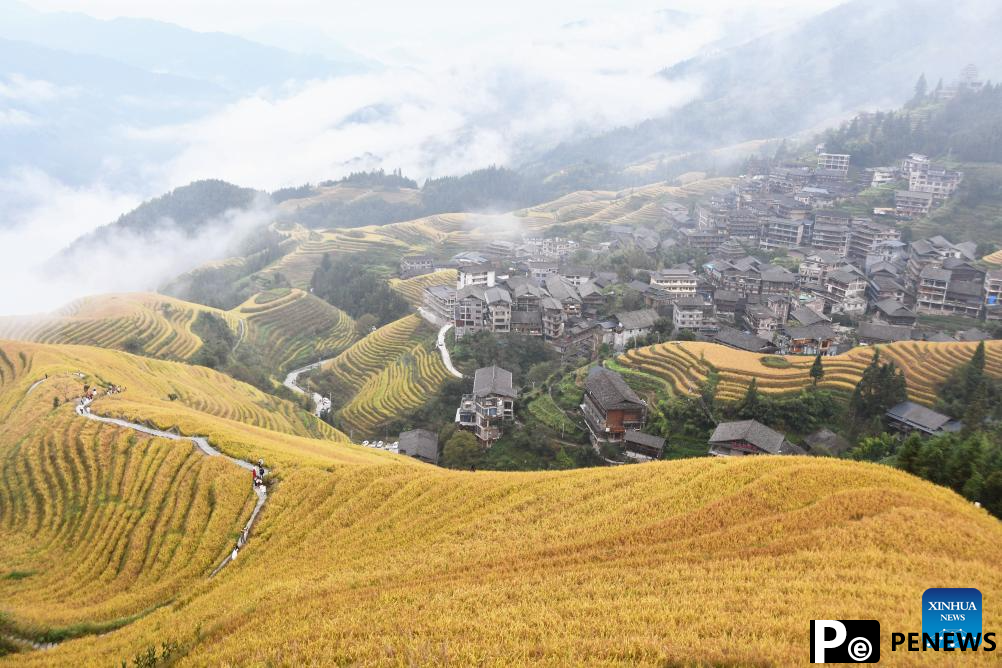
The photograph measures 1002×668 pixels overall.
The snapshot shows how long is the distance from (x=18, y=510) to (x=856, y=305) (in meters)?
52.7

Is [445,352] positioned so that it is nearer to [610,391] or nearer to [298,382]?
[298,382]

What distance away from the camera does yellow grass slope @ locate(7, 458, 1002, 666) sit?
30.9 ft

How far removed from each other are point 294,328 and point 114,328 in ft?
57.8

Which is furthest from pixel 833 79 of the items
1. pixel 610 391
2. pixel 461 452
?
pixel 461 452

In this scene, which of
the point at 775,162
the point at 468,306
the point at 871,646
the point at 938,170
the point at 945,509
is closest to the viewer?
the point at 871,646

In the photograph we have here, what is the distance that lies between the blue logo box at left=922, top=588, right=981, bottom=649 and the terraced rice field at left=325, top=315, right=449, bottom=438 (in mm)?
36360

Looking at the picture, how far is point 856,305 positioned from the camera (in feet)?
161

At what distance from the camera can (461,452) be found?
34344mm

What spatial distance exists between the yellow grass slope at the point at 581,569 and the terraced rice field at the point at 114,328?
40.1 m

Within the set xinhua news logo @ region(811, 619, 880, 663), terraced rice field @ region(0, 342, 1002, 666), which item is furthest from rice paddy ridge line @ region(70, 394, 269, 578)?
xinhua news logo @ region(811, 619, 880, 663)

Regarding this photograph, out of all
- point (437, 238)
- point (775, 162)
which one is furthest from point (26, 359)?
point (775, 162)

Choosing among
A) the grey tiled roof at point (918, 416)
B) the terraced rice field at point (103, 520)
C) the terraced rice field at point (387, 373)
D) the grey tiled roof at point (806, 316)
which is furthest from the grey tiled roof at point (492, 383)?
the grey tiled roof at point (806, 316)

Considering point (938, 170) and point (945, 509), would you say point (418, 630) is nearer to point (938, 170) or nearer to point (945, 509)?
point (945, 509)

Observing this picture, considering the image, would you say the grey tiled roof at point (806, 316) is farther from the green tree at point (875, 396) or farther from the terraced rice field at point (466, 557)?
the terraced rice field at point (466, 557)
